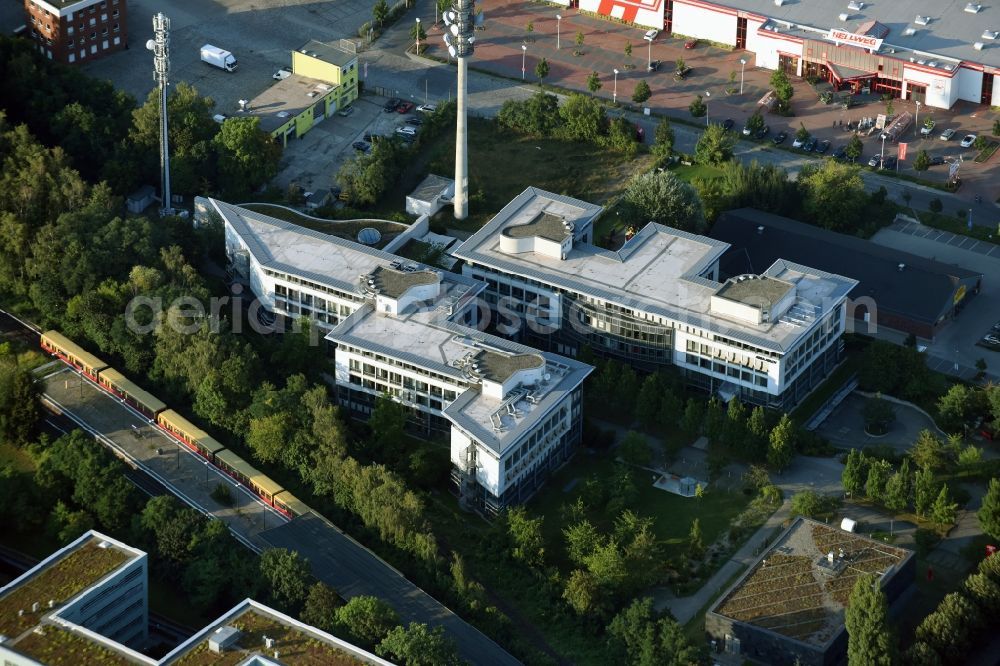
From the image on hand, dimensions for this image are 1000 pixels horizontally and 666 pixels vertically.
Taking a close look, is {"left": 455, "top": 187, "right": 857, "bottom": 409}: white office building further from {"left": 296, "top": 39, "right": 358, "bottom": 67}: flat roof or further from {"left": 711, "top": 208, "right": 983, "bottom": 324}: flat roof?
{"left": 296, "top": 39, "right": 358, "bottom": 67}: flat roof

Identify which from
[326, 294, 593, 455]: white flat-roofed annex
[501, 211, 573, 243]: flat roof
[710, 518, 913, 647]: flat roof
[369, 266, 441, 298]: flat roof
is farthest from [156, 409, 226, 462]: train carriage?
[710, 518, 913, 647]: flat roof

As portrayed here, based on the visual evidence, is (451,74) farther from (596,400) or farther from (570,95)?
(596,400)

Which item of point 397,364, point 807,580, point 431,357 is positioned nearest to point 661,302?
point 431,357

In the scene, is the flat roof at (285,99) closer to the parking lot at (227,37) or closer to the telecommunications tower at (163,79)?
the parking lot at (227,37)

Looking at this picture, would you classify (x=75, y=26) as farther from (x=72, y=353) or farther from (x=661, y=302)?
(x=661, y=302)

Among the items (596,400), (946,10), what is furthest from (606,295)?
(946,10)
